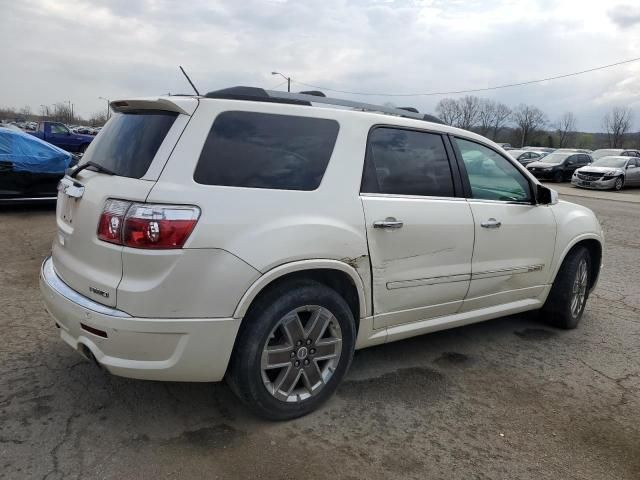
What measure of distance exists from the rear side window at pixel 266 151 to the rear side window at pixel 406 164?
1.06 ft

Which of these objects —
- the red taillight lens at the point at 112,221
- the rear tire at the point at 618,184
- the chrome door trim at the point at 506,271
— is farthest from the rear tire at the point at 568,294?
the rear tire at the point at 618,184

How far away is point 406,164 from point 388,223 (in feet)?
1.74

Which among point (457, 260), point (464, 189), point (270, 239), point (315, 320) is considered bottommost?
point (315, 320)

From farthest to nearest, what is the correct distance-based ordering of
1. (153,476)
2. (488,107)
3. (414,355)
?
1. (488,107)
2. (414,355)
3. (153,476)

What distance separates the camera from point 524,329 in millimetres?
4793

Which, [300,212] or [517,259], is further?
[517,259]

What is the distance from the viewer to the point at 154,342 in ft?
8.35

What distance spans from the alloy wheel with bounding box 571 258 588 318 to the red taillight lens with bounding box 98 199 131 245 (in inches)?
154

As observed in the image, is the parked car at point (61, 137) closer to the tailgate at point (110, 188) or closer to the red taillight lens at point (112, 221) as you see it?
the tailgate at point (110, 188)

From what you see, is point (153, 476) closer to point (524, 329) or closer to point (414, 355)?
point (414, 355)

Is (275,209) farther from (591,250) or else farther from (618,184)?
(618,184)

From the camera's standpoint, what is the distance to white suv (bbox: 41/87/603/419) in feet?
8.35

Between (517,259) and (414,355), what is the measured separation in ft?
3.63

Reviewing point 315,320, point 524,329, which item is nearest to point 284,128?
point 315,320
